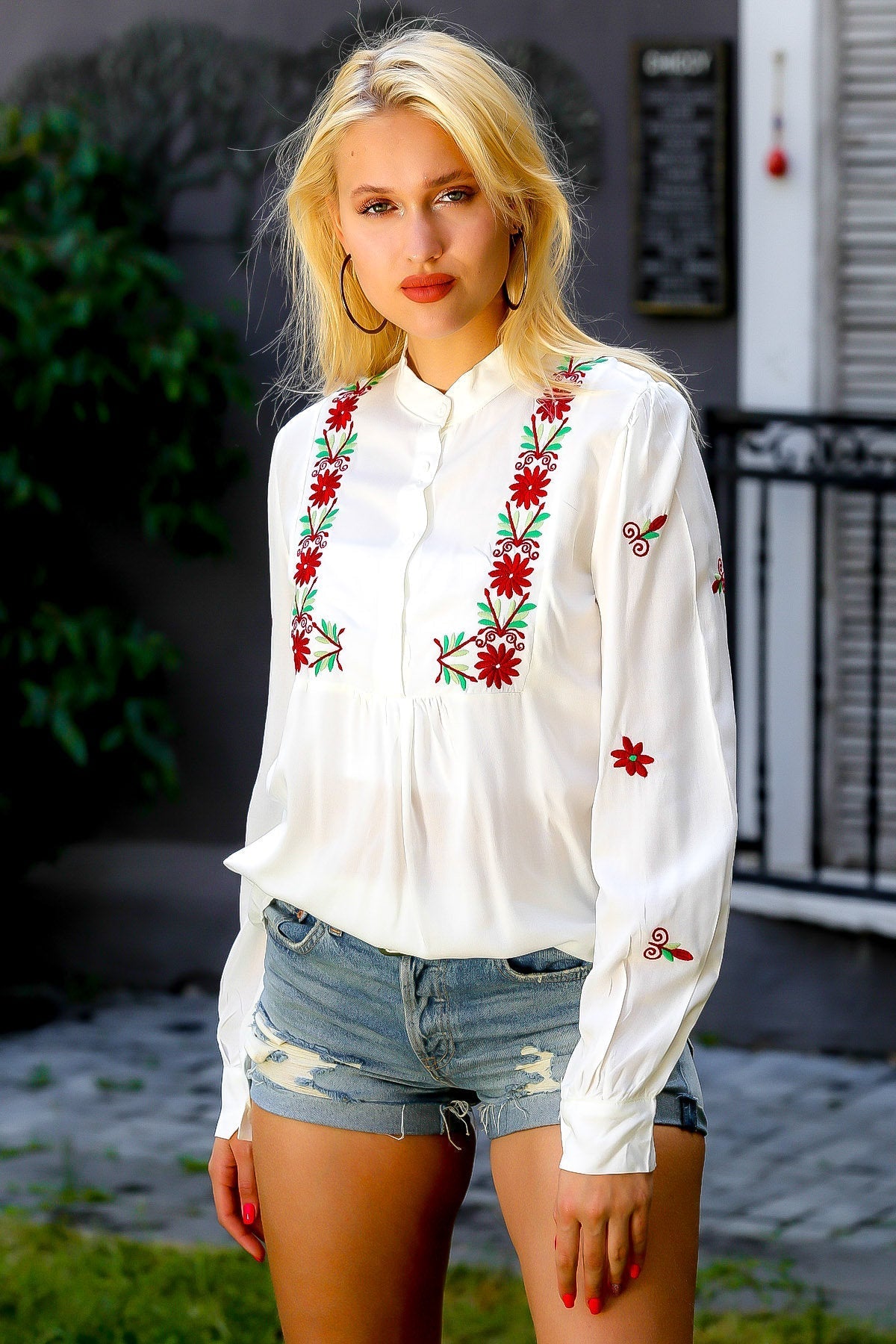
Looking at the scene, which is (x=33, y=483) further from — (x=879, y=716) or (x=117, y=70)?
(x=879, y=716)

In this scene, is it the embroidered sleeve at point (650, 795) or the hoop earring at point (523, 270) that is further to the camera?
the hoop earring at point (523, 270)

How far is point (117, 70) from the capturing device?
Result: 176 inches

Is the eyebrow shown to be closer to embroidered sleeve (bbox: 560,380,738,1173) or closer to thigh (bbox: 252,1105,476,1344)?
embroidered sleeve (bbox: 560,380,738,1173)

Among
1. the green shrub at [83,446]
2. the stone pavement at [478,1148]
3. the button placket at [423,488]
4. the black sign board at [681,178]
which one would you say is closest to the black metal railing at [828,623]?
the black sign board at [681,178]

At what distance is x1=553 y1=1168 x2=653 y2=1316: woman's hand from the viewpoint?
1.46 meters

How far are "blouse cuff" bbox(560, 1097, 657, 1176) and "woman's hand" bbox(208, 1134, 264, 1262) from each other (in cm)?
51

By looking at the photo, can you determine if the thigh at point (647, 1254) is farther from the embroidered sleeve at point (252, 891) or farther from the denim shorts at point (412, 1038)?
the embroidered sleeve at point (252, 891)

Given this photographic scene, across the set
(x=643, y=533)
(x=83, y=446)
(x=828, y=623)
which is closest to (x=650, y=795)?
(x=643, y=533)

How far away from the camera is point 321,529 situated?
5.68 feet

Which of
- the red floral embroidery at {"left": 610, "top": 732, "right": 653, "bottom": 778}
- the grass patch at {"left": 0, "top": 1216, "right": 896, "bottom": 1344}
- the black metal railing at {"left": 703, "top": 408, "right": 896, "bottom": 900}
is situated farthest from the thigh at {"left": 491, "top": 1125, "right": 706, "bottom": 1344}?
the black metal railing at {"left": 703, "top": 408, "right": 896, "bottom": 900}

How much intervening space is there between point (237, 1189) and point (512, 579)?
32.0 inches

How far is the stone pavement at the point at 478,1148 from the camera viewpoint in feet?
10.6

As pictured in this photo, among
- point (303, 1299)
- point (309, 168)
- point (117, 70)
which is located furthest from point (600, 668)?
point (117, 70)

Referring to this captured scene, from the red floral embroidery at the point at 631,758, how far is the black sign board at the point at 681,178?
9.65 feet
